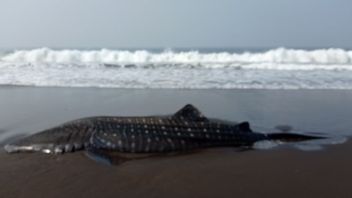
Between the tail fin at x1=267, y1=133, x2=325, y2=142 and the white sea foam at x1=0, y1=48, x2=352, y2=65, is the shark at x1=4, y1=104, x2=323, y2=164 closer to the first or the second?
the tail fin at x1=267, y1=133, x2=325, y2=142

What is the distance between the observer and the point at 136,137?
22.7ft

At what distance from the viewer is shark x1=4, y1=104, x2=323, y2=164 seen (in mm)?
6879

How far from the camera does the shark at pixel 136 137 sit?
271 inches

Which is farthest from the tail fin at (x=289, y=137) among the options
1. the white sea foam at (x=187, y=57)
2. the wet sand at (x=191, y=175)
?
the white sea foam at (x=187, y=57)

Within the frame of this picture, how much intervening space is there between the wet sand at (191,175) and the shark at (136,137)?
218mm

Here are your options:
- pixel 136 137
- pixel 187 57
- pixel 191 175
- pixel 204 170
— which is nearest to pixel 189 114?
pixel 136 137

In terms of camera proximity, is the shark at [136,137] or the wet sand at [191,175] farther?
the shark at [136,137]

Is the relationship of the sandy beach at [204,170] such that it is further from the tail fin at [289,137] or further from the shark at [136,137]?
the tail fin at [289,137]

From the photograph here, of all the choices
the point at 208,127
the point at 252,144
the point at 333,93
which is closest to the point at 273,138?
the point at 252,144

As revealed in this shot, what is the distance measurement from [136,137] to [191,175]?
1386 mm

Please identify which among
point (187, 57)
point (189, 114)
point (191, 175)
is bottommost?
point (187, 57)

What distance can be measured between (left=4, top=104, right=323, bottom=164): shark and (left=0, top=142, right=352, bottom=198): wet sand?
218 millimetres

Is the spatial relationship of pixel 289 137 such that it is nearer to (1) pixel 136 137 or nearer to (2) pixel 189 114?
(2) pixel 189 114

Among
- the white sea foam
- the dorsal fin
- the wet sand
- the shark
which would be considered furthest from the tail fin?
the white sea foam
